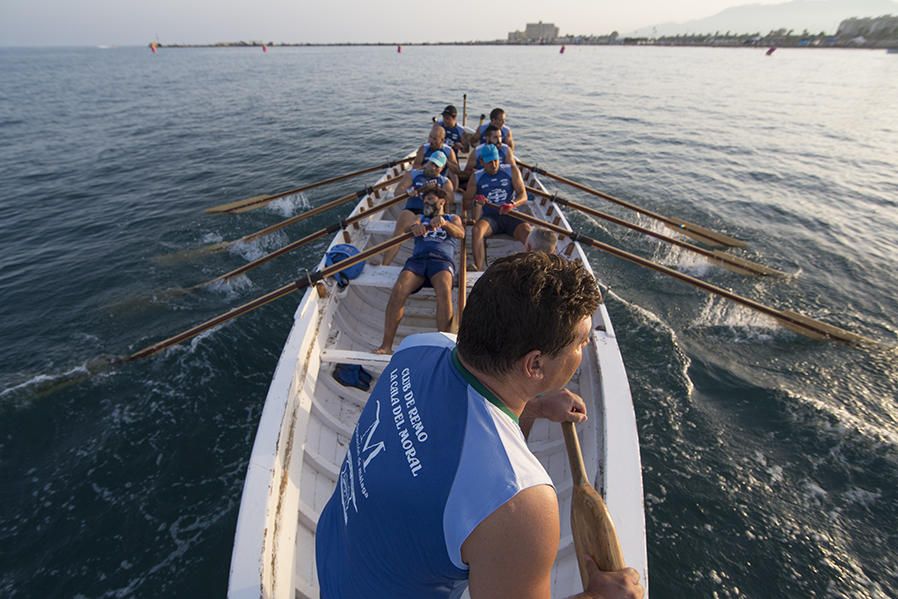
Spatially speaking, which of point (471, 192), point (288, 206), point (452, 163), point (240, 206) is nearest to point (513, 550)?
point (471, 192)

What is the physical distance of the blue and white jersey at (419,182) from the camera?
8086 millimetres

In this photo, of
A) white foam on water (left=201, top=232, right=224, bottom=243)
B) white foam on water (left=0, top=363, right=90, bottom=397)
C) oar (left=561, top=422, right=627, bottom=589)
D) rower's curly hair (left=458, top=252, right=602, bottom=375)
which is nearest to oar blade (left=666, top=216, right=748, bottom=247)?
oar (left=561, top=422, right=627, bottom=589)

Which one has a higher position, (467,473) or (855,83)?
(467,473)

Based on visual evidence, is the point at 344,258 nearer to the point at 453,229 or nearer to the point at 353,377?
the point at 453,229

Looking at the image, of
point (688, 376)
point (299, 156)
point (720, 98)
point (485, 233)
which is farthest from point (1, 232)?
point (720, 98)

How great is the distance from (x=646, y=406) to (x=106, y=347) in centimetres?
887

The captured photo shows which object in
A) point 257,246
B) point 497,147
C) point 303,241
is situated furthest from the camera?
point 257,246

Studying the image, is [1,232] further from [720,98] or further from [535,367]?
[720,98]

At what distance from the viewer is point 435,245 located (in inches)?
235

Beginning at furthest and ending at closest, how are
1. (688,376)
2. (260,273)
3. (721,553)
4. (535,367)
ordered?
(260,273)
(688,376)
(721,553)
(535,367)

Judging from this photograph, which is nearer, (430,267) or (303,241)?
(430,267)

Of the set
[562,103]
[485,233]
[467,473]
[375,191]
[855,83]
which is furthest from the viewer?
[855,83]

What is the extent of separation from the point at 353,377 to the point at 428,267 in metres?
1.88

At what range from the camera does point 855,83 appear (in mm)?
38562
